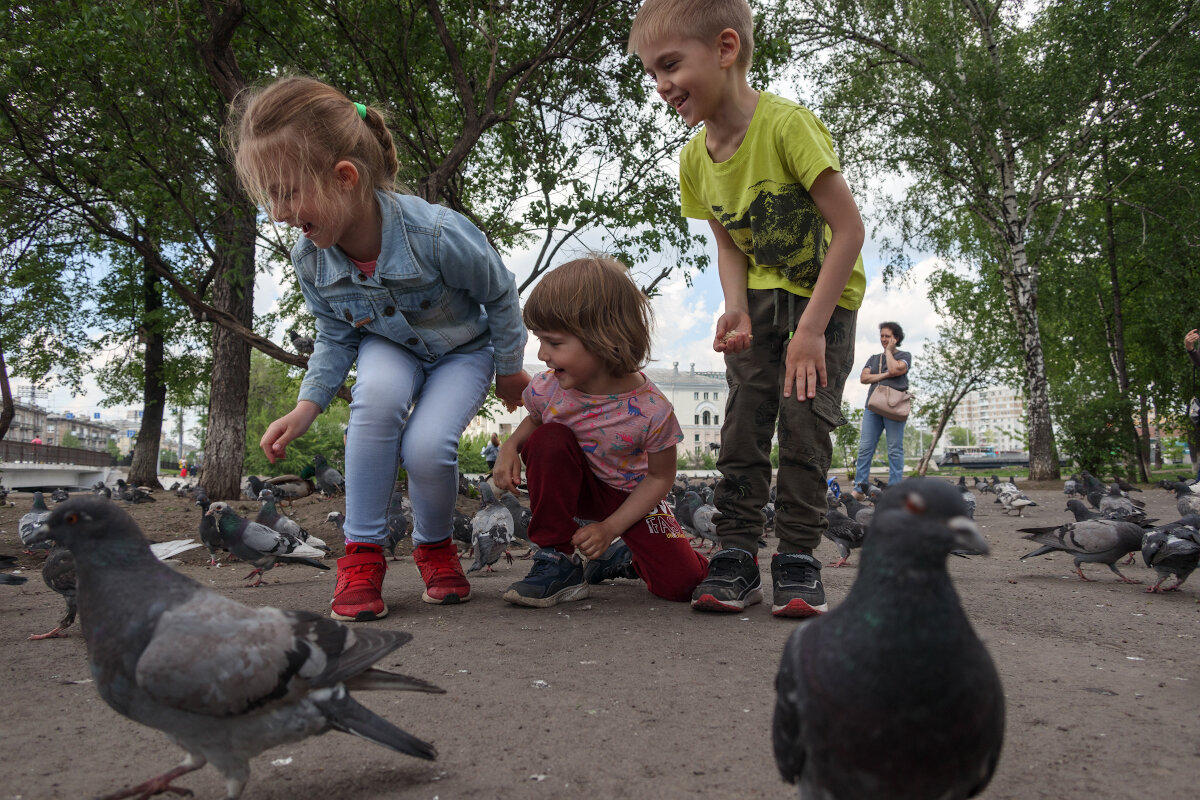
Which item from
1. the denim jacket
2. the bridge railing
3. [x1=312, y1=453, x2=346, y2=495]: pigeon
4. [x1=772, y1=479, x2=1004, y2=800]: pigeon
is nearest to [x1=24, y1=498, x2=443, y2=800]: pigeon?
[x1=772, y1=479, x2=1004, y2=800]: pigeon

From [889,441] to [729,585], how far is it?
7.57 meters

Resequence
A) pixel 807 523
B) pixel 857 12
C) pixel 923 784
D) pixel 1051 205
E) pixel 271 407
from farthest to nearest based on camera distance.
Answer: pixel 271 407 < pixel 1051 205 < pixel 857 12 < pixel 807 523 < pixel 923 784

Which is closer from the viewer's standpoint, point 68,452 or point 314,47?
point 314,47

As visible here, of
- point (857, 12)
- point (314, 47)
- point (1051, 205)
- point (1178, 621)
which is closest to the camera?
point (1178, 621)

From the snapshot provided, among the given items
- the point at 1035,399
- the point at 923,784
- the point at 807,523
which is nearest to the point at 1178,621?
the point at 807,523

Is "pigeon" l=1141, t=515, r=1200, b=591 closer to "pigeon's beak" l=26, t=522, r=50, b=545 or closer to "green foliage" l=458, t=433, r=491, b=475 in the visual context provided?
"pigeon's beak" l=26, t=522, r=50, b=545

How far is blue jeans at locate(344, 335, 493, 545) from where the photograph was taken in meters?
3.45

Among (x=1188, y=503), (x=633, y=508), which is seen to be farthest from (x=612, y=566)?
(x=1188, y=503)

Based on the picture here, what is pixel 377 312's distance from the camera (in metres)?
3.58

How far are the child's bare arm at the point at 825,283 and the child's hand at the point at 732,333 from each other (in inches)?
8.0

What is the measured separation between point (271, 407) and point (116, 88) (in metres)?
31.3

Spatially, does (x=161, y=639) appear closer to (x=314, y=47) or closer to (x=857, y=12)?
(x=314, y=47)

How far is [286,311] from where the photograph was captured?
634 inches

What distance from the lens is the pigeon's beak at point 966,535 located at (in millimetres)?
1230
